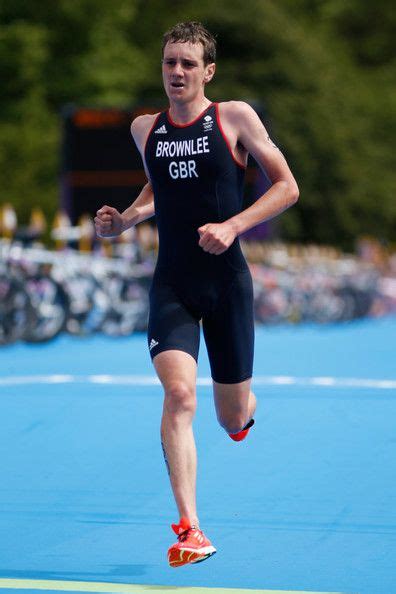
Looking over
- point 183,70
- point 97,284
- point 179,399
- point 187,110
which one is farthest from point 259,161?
point 97,284

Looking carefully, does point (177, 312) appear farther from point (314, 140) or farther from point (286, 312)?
point (314, 140)

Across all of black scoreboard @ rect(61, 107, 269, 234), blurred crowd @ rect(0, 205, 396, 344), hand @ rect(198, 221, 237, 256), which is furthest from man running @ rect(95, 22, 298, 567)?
black scoreboard @ rect(61, 107, 269, 234)

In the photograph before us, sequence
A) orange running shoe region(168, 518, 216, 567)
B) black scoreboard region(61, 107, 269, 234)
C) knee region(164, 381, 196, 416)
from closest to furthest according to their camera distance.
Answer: orange running shoe region(168, 518, 216, 567) → knee region(164, 381, 196, 416) → black scoreboard region(61, 107, 269, 234)

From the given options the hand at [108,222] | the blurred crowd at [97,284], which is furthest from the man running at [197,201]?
the blurred crowd at [97,284]

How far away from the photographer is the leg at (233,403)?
671 centimetres

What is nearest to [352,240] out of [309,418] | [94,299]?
[94,299]

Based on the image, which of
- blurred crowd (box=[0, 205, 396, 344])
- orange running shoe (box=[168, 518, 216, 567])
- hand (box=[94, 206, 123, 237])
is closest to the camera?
orange running shoe (box=[168, 518, 216, 567])

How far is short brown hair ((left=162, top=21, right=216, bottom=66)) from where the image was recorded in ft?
21.1

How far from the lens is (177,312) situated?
6.45 m

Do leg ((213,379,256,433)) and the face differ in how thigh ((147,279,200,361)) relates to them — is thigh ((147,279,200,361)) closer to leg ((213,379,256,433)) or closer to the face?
leg ((213,379,256,433))

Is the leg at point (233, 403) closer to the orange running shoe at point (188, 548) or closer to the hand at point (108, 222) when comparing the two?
the hand at point (108, 222)

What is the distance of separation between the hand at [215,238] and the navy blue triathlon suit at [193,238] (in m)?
0.39

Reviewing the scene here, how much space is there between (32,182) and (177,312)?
3146 centimetres

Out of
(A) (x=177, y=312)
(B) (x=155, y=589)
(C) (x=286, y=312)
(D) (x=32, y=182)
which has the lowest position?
(B) (x=155, y=589)
